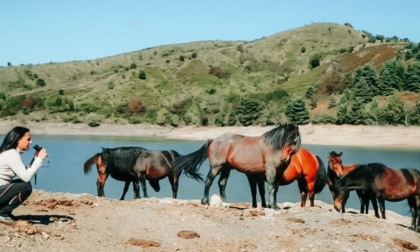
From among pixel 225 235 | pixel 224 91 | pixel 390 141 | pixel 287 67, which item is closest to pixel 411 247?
pixel 225 235

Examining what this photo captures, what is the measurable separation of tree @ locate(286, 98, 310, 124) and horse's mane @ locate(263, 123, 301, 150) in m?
53.5

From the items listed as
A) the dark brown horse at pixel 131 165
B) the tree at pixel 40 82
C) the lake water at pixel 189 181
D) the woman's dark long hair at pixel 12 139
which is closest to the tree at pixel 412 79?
the lake water at pixel 189 181

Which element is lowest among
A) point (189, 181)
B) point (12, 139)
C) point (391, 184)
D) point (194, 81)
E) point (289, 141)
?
point (189, 181)

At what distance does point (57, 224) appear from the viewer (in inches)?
361

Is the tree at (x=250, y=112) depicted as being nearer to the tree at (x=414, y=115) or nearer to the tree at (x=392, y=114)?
the tree at (x=392, y=114)

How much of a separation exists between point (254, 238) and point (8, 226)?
4.39 m

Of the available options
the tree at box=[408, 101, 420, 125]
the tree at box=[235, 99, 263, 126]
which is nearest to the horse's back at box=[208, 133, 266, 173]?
the tree at box=[408, 101, 420, 125]

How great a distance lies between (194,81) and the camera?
11344 cm

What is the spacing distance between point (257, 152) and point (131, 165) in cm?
494

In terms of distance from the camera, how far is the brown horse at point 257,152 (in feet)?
41.4

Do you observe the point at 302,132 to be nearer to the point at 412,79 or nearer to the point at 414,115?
the point at 414,115

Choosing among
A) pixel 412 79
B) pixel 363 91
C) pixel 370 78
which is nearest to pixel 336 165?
pixel 363 91

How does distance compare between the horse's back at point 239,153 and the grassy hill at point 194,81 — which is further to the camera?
the grassy hill at point 194,81

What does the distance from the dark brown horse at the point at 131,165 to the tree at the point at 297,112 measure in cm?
5047
